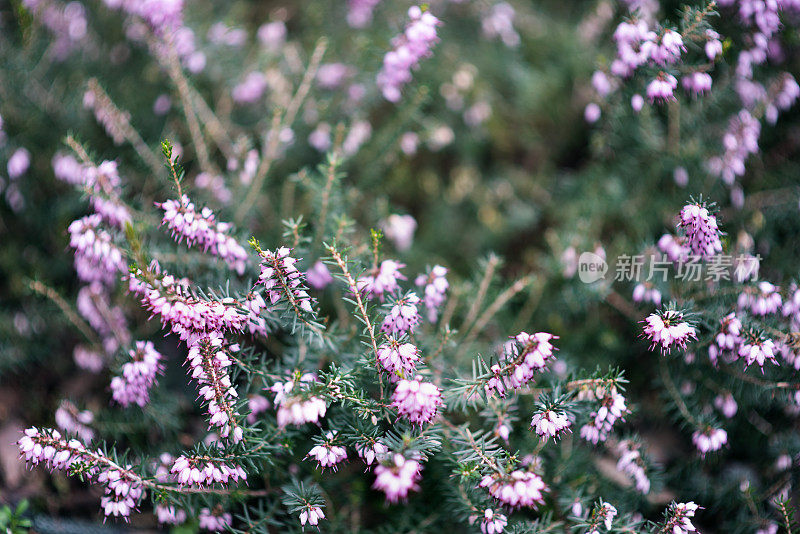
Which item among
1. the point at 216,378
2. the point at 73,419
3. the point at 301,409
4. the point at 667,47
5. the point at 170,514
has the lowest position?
the point at 73,419

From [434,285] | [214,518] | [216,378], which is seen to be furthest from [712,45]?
[214,518]

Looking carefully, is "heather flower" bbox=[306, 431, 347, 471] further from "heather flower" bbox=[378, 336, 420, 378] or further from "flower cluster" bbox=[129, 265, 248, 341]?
"flower cluster" bbox=[129, 265, 248, 341]

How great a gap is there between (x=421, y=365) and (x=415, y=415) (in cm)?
28

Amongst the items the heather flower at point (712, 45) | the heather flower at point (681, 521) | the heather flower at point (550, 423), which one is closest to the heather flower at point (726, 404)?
the heather flower at point (681, 521)

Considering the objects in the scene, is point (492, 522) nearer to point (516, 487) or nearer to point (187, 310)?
point (516, 487)

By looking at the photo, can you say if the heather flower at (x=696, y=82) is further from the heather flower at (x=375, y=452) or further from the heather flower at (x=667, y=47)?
the heather flower at (x=375, y=452)

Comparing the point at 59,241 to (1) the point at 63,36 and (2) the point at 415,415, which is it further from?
(2) the point at 415,415

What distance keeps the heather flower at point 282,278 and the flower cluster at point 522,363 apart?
0.73 m

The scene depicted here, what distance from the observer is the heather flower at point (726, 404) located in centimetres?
244

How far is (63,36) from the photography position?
3660mm

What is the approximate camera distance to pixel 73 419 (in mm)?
2494

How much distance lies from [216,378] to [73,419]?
3.80ft

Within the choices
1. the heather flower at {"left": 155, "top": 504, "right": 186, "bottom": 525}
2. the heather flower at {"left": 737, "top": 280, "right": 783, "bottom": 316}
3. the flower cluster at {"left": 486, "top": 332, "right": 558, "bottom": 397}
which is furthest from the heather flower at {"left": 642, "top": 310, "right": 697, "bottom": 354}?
the heather flower at {"left": 155, "top": 504, "right": 186, "bottom": 525}

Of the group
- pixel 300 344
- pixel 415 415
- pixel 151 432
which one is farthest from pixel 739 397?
pixel 151 432
